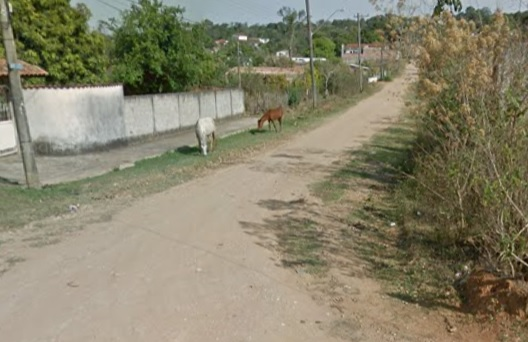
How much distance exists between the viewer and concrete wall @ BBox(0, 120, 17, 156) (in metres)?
13.1

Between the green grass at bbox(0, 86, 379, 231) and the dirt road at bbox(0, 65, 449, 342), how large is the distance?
134 centimetres

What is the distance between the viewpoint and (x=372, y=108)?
88.3ft

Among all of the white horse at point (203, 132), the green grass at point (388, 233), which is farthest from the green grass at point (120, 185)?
the green grass at point (388, 233)

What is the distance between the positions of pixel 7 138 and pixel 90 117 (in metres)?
2.53

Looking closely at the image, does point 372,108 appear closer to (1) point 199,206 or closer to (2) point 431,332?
(1) point 199,206

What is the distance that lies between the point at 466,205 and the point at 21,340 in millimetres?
4839

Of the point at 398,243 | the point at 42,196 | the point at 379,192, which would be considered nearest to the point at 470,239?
the point at 398,243

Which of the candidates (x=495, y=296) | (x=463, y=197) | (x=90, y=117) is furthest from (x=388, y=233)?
(x=90, y=117)

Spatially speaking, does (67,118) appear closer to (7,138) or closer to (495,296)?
(7,138)

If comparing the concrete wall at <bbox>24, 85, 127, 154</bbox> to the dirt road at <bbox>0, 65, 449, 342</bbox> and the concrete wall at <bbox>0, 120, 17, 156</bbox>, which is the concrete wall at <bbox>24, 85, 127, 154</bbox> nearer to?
the concrete wall at <bbox>0, 120, 17, 156</bbox>

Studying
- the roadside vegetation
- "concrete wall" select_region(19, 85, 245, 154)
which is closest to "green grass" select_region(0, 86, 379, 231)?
"concrete wall" select_region(19, 85, 245, 154)

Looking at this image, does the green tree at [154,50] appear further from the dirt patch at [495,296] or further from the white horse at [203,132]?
the dirt patch at [495,296]

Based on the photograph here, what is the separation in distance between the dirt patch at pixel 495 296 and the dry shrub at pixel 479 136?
0.22 metres

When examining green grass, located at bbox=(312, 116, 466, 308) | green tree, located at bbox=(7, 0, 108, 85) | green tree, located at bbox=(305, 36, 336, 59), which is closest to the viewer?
green grass, located at bbox=(312, 116, 466, 308)
